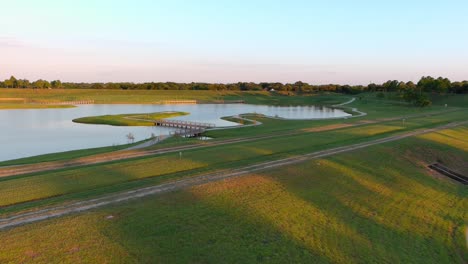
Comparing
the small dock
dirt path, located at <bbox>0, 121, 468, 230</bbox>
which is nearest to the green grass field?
dirt path, located at <bbox>0, 121, 468, 230</bbox>

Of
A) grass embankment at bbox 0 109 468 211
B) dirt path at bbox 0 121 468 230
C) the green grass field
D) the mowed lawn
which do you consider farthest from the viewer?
grass embankment at bbox 0 109 468 211

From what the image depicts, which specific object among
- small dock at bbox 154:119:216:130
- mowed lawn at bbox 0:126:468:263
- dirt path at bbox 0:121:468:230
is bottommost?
small dock at bbox 154:119:216:130

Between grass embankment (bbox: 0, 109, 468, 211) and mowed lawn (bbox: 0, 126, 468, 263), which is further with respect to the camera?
grass embankment (bbox: 0, 109, 468, 211)

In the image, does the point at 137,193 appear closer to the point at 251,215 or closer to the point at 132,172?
Result: the point at 132,172

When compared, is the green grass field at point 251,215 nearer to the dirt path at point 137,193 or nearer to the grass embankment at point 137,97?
the dirt path at point 137,193

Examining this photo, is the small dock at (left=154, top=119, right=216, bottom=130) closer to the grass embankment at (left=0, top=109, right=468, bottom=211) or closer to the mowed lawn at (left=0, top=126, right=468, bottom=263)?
the grass embankment at (left=0, top=109, right=468, bottom=211)

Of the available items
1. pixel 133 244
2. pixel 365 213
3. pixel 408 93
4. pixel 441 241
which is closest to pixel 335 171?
pixel 365 213

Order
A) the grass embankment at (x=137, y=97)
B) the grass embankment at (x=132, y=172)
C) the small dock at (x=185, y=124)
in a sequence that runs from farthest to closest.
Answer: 1. the grass embankment at (x=137, y=97)
2. the small dock at (x=185, y=124)
3. the grass embankment at (x=132, y=172)

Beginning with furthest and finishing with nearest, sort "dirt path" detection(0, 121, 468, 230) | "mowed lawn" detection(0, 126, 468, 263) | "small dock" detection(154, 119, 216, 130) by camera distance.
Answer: "small dock" detection(154, 119, 216, 130) < "dirt path" detection(0, 121, 468, 230) < "mowed lawn" detection(0, 126, 468, 263)

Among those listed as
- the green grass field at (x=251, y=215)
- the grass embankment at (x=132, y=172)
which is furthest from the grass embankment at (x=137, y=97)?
the green grass field at (x=251, y=215)
